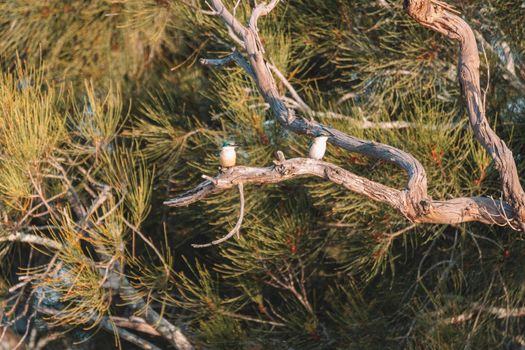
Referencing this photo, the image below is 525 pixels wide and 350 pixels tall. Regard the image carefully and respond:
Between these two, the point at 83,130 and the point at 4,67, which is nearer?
the point at 83,130

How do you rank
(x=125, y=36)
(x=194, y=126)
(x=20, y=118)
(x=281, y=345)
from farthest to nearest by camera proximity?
(x=125, y=36) → (x=194, y=126) → (x=281, y=345) → (x=20, y=118)

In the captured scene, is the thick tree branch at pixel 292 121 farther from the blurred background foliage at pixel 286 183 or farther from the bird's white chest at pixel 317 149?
the blurred background foliage at pixel 286 183

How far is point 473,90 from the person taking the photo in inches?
65.7

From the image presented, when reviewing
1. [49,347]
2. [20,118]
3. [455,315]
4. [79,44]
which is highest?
[20,118]

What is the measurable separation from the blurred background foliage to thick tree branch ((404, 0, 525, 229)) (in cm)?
37

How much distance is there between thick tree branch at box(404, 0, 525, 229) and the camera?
63.2 inches

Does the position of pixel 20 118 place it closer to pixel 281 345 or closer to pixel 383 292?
pixel 281 345

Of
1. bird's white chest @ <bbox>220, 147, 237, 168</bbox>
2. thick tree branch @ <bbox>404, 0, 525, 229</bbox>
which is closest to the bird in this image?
bird's white chest @ <bbox>220, 147, 237, 168</bbox>

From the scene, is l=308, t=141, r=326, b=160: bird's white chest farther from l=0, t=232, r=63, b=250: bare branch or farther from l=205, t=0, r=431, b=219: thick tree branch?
l=0, t=232, r=63, b=250: bare branch

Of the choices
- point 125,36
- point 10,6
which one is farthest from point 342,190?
point 10,6

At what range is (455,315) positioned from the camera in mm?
2256

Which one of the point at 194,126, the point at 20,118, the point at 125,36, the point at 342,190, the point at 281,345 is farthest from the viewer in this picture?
the point at 125,36

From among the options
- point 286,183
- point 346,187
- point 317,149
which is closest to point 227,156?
point 317,149

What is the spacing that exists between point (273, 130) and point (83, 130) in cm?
47
